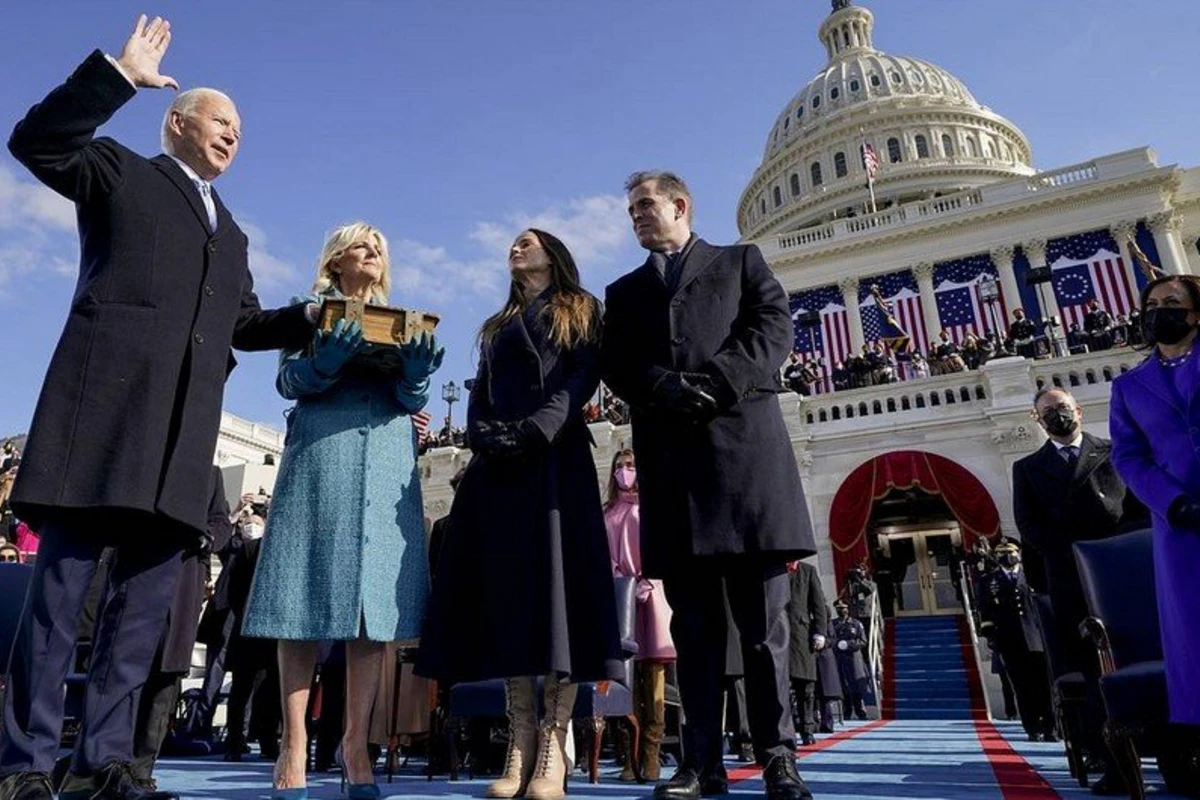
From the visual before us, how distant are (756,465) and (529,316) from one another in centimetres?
110

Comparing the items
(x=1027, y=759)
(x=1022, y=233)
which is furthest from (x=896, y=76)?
(x=1027, y=759)

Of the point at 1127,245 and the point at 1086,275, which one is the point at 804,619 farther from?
the point at 1127,245

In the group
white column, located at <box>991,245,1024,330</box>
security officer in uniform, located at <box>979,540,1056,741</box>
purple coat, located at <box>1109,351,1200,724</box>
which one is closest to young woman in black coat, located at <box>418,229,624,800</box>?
purple coat, located at <box>1109,351,1200,724</box>

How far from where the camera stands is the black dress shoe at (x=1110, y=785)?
3.16 meters

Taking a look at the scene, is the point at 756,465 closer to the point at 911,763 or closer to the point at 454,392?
the point at 911,763

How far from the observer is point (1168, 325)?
3182mm

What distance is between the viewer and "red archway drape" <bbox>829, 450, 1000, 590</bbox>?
1692cm

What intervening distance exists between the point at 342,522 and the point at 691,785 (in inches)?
57.5

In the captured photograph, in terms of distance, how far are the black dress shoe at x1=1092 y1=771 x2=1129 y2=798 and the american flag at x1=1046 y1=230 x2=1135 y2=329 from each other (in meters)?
28.0

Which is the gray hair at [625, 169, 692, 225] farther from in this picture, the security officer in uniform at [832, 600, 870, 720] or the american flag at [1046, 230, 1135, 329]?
the american flag at [1046, 230, 1135, 329]

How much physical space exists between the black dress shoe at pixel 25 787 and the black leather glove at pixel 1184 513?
11.7 feet

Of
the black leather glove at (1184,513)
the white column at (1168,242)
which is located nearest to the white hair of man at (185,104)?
the black leather glove at (1184,513)

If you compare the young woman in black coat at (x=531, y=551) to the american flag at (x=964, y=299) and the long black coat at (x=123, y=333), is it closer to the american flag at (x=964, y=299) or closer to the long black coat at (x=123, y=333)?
the long black coat at (x=123, y=333)

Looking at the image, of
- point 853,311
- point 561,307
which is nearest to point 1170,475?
point 561,307
